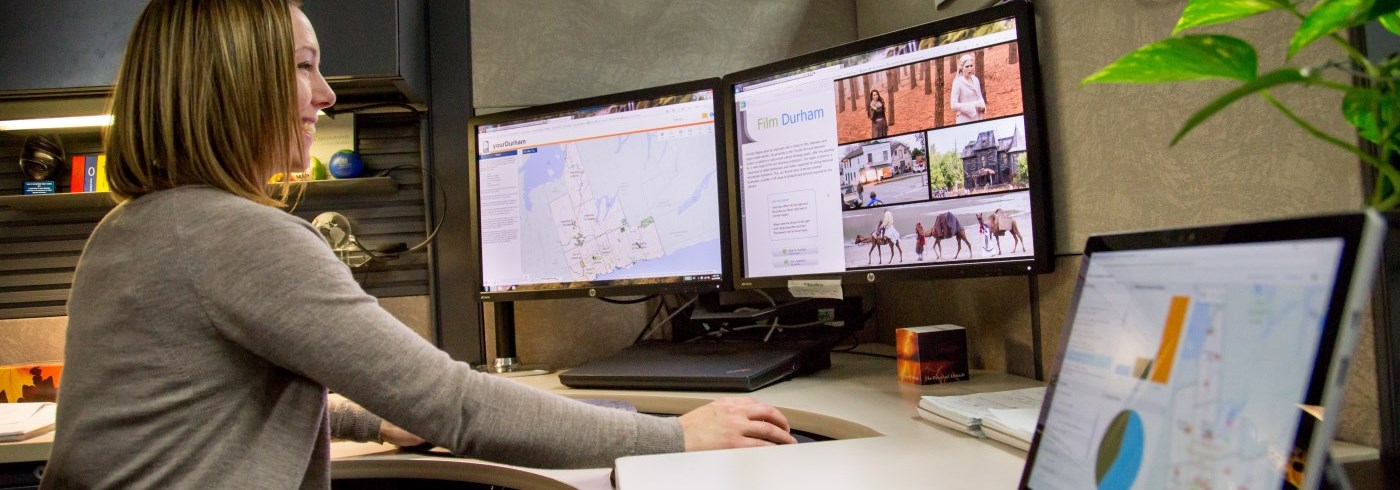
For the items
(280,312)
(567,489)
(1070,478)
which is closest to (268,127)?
(280,312)

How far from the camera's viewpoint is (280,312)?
2.26 feet

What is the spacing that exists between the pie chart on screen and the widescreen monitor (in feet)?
3.08

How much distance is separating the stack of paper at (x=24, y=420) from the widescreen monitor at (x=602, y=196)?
670mm

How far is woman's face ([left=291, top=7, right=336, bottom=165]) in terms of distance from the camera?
0.93 meters

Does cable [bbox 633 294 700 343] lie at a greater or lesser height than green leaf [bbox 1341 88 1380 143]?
lesser

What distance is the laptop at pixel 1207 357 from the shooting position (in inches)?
13.1

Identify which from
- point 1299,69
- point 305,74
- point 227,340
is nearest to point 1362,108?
point 1299,69

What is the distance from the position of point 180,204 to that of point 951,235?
89 centimetres

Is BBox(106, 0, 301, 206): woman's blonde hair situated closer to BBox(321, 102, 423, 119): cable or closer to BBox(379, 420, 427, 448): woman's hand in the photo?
BBox(379, 420, 427, 448): woman's hand

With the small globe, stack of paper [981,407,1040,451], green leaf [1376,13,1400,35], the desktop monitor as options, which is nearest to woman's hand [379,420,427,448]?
the desktop monitor

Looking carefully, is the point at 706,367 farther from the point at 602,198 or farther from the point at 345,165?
the point at 345,165

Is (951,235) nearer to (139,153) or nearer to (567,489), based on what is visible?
(567,489)

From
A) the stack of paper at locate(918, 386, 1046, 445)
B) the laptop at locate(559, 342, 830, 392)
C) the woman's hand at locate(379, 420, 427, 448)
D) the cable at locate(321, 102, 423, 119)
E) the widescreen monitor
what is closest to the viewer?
the stack of paper at locate(918, 386, 1046, 445)

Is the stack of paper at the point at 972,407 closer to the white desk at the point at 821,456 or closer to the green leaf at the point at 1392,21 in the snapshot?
the white desk at the point at 821,456
